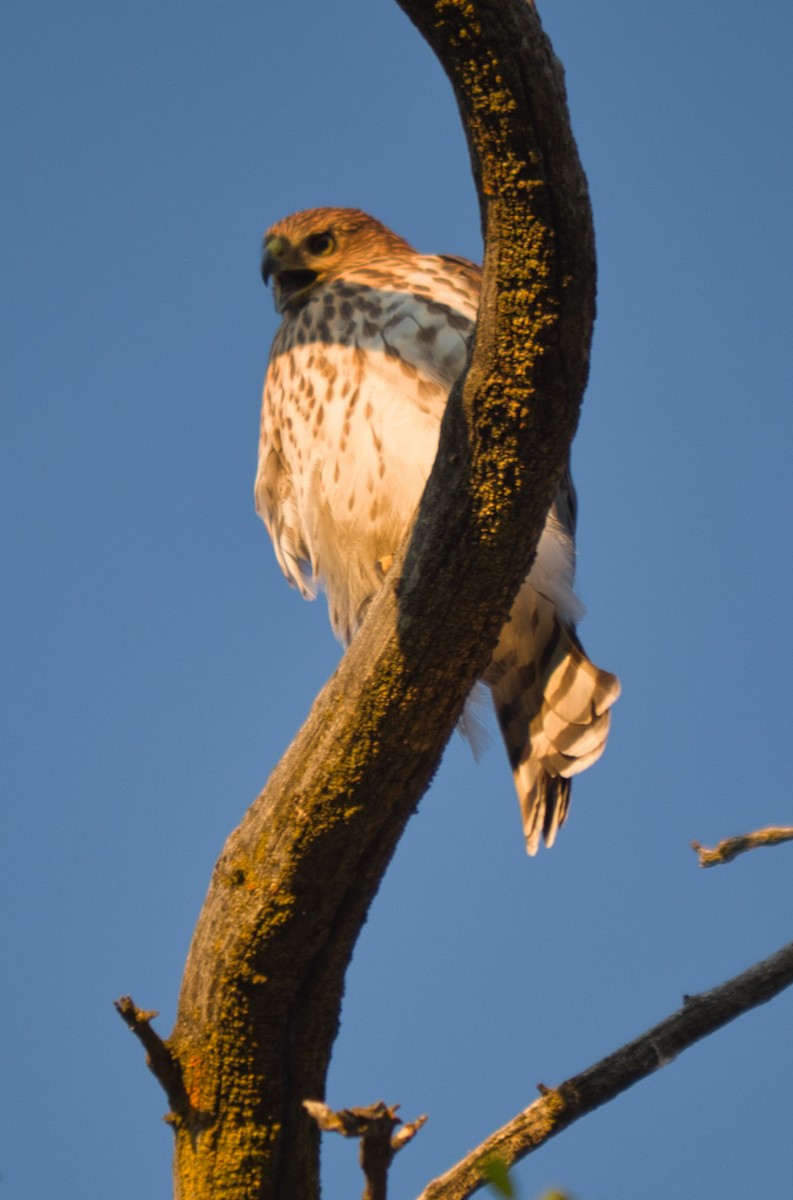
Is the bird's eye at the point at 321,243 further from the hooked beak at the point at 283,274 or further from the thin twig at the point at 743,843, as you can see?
the thin twig at the point at 743,843

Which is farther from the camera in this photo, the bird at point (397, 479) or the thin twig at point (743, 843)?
the bird at point (397, 479)

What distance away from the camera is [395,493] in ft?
14.2

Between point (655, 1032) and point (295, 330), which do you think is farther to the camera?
point (295, 330)

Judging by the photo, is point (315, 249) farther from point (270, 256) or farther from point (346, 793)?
point (346, 793)

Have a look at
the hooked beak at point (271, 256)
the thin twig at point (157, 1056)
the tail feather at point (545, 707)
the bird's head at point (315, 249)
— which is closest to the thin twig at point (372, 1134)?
the thin twig at point (157, 1056)

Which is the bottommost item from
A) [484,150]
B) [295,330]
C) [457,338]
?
[484,150]

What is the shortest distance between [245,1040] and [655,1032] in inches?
30.5

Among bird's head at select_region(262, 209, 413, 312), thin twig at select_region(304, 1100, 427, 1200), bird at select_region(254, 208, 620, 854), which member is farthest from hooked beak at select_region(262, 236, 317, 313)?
thin twig at select_region(304, 1100, 427, 1200)

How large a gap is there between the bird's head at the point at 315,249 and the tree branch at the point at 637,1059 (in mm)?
3400

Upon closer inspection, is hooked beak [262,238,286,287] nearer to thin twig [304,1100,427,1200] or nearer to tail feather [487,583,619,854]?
tail feather [487,583,619,854]

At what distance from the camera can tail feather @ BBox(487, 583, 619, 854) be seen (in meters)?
4.23

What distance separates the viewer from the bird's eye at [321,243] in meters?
5.41

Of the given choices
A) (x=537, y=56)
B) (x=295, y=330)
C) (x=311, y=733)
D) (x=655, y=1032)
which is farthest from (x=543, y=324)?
(x=295, y=330)

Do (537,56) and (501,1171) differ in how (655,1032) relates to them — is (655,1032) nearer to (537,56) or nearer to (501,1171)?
(501,1171)
